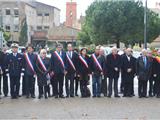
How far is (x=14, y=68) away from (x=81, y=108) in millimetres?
3783

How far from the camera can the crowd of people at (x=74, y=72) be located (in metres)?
16.6

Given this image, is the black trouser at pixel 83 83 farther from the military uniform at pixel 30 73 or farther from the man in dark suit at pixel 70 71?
the military uniform at pixel 30 73

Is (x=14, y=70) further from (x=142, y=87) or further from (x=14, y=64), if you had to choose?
(x=142, y=87)

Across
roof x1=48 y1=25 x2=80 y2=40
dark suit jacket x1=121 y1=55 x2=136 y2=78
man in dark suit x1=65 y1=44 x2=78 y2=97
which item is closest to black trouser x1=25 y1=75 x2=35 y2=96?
man in dark suit x1=65 y1=44 x2=78 y2=97

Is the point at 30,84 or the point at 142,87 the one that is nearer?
the point at 30,84

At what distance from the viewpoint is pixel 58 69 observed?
16594 mm

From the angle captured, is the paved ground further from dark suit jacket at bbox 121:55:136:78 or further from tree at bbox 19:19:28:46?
tree at bbox 19:19:28:46

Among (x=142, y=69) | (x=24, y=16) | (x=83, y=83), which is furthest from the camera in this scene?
(x=24, y=16)

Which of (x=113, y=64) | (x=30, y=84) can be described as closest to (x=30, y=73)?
(x=30, y=84)

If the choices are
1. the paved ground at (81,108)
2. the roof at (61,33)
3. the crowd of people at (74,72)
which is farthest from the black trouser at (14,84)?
the roof at (61,33)

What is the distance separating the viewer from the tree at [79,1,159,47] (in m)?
68.6

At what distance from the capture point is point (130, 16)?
69188 millimetres

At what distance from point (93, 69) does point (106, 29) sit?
52.0 meters

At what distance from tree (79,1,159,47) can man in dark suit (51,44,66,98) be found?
5197 centimetres
